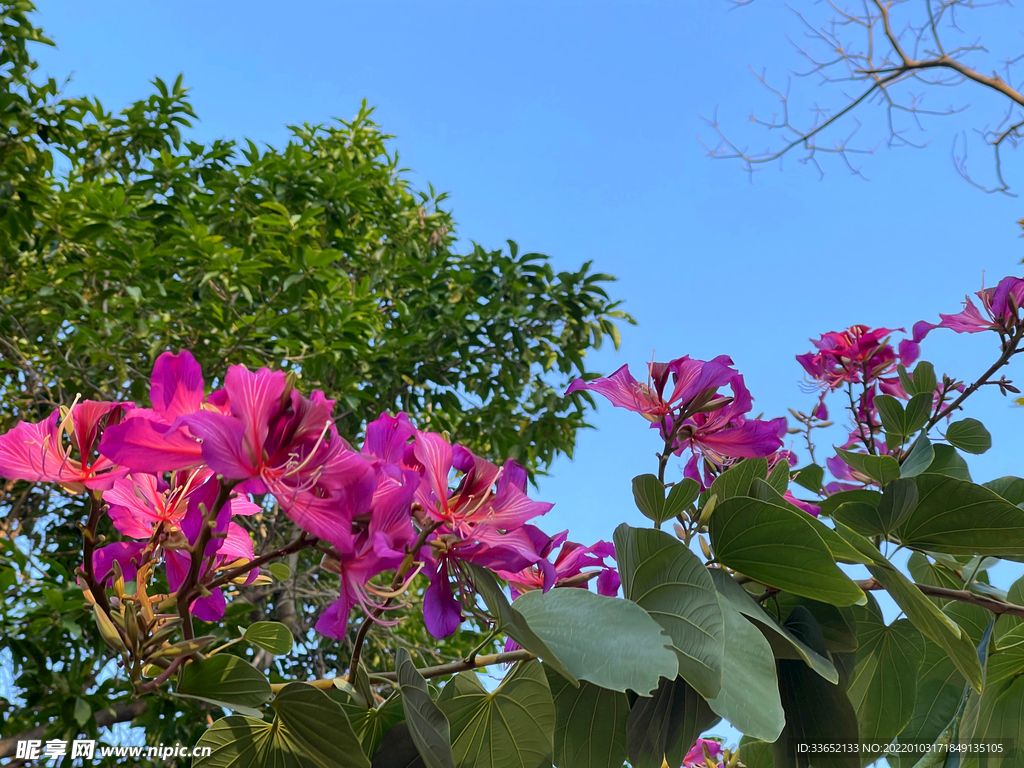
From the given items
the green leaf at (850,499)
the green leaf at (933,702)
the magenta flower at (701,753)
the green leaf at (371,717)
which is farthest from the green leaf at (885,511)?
the magenta flower at (701,753)

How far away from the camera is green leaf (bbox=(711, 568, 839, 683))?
1.31ft

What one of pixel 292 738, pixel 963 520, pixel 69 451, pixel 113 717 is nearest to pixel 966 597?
pixel 963 520

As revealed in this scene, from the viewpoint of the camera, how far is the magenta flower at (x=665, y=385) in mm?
498

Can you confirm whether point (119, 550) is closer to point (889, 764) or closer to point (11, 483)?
point (889, 764)

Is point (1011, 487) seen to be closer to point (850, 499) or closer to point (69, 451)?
point (850, 499)

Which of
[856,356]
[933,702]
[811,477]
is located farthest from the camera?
[856,356]

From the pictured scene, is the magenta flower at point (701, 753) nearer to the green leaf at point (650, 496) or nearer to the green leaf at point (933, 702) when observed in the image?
the green leaf at point (933, 702)

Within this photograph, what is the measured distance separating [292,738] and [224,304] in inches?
102

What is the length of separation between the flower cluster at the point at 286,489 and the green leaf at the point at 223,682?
0.04 m

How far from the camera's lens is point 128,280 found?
2512 millimetres

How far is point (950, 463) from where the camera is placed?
0.62m

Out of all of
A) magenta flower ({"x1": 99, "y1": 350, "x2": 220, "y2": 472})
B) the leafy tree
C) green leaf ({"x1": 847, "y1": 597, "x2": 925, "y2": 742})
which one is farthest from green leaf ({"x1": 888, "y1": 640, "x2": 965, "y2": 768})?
the leafy tree

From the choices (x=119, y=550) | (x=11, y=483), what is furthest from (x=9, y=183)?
(x=119, y=550)

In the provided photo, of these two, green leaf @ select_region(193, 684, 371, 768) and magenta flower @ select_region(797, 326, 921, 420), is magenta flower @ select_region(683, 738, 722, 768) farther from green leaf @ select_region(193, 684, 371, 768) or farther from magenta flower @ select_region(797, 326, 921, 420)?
green leaf @ select_region(193, 684, 371, 768)
